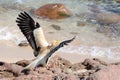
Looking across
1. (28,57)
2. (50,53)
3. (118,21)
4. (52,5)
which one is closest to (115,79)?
(50,53)

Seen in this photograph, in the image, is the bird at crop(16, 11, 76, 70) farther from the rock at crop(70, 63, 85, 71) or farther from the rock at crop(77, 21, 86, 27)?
the rock at crop(77, 21, 86, 27)

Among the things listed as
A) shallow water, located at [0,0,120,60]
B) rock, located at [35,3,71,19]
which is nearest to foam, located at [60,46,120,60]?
shallow water, located at [0,0,120,60]

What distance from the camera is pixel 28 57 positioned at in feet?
34.9

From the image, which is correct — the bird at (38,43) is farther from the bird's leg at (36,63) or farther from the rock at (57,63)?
the rock at (57,63)

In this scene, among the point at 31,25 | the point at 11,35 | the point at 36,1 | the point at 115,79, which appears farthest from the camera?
the point at 36,1

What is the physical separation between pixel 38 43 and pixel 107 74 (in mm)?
1447

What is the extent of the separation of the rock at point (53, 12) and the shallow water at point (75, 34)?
35 cm

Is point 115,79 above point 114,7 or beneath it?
above

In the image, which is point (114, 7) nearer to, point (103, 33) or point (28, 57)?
point (103, 33)

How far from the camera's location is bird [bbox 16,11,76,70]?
17.1ft

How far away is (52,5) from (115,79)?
11.5m

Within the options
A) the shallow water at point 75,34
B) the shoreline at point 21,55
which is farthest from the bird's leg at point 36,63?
the shallow water at point 75,34

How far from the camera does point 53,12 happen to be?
50.3 feet

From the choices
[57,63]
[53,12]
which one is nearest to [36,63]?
[57,63]
